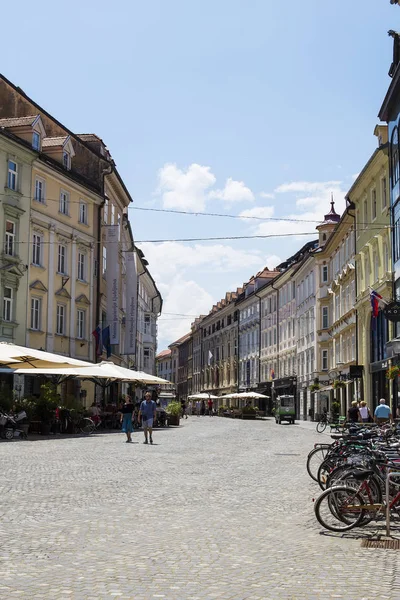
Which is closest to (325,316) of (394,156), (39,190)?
(394,156)

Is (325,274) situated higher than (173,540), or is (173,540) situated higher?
(325,274)

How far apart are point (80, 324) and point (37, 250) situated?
6674 mm

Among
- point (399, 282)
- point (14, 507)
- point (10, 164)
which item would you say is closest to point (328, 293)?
point (399, 282)

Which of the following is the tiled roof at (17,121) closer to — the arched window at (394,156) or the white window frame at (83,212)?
the white window frame at (83,212)

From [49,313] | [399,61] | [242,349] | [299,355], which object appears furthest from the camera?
[242,349]

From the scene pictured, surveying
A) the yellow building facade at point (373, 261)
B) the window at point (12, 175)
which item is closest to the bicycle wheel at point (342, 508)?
the yellow building facade at point (373, 261)

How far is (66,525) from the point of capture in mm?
9938

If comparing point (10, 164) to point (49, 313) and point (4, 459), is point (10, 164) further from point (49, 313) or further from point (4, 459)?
point (4, 459)

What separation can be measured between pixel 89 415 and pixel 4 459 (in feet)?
56.1

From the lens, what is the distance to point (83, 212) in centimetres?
4891

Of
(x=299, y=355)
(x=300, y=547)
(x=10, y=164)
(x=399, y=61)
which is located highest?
(x=399, y=61)

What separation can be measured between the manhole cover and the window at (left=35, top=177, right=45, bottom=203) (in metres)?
36.0

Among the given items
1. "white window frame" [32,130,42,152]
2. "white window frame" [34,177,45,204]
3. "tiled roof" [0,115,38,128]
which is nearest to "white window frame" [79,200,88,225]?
"white window frame" [34,177,45,204]

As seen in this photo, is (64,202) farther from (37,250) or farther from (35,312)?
(35,312)
